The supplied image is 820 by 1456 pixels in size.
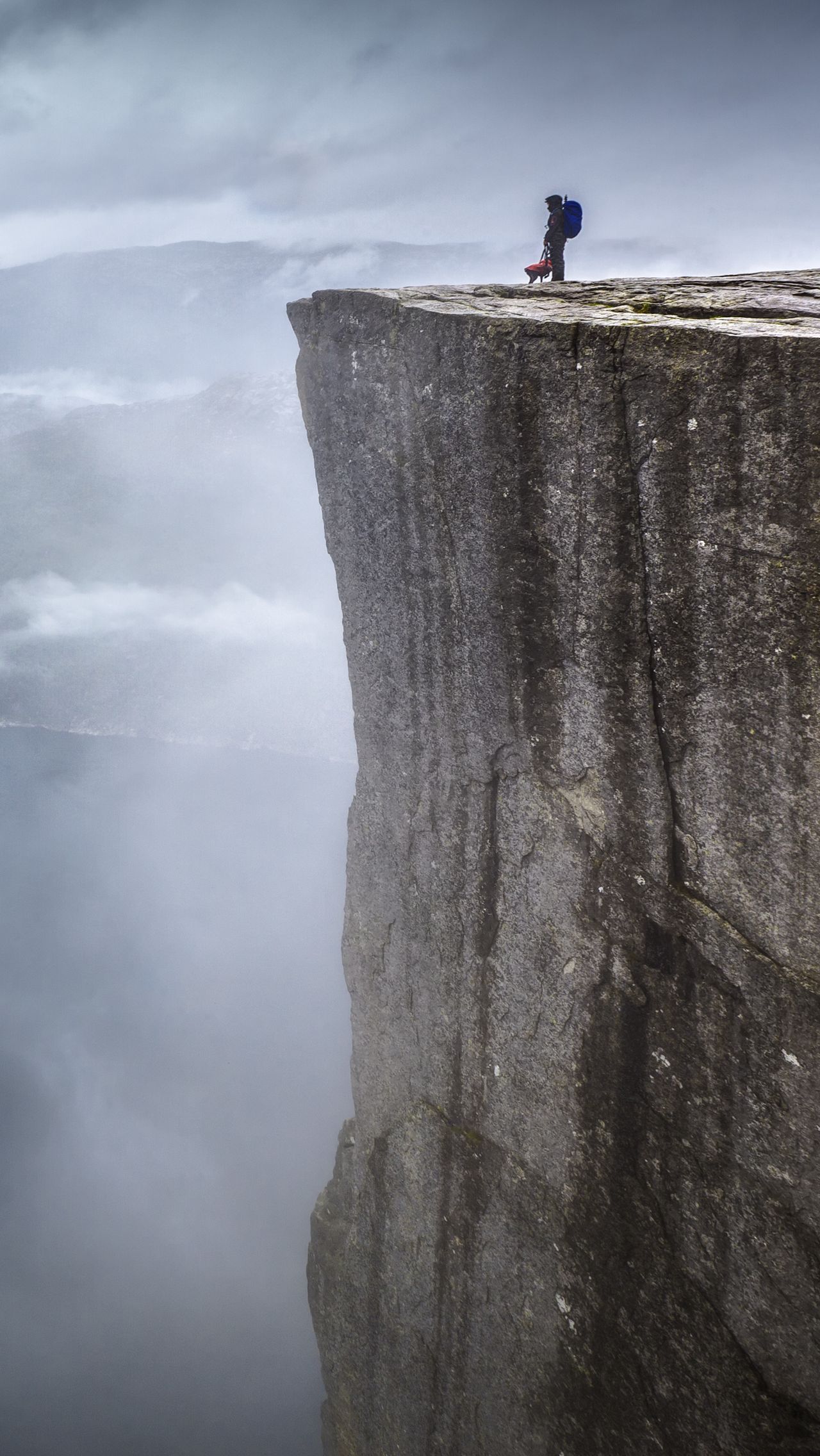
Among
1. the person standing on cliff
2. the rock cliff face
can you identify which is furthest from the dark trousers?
the rock cliff face

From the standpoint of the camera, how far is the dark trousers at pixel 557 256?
350 inches

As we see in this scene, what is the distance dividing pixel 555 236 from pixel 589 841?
7.26 metres

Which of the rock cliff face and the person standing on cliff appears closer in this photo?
the rock cliff face

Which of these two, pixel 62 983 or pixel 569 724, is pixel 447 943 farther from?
pixel 62 983

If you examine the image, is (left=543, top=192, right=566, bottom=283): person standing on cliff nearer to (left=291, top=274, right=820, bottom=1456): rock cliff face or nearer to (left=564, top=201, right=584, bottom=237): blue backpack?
(left=564, top=201, right=584, bottom=237): blue backpack

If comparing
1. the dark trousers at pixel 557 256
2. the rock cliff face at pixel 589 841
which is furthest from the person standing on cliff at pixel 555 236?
the rock cliff face at pixel 589 841

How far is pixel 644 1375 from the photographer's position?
653 cm

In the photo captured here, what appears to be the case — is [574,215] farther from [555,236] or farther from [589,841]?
[589,841]

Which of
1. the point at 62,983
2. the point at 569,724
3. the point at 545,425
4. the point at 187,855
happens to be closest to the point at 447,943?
the point at 569,724

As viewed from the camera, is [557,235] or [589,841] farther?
[557,235]

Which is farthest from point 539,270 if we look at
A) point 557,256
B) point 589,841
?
point 589,841

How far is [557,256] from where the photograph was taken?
8977 millimetres

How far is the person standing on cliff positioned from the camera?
28.2 ft

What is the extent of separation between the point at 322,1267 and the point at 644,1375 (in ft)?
19.1
